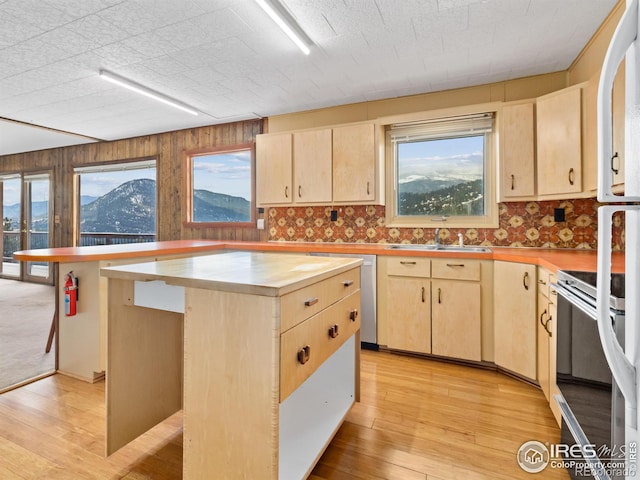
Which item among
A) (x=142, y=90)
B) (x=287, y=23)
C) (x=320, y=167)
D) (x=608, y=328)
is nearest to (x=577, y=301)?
(x=608, y=328)

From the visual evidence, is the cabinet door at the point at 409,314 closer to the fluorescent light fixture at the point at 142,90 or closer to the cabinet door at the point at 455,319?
the cabinet door at the point at 455,319

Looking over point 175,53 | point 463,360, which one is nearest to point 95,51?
point 175,53

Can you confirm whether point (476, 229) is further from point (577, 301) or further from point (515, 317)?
point (577, 301)

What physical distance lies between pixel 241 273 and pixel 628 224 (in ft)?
4.10

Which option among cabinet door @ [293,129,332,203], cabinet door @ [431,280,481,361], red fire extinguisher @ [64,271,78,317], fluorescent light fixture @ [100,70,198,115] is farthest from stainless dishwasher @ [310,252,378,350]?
fluorescent light fixture @ [100,70,198,115]

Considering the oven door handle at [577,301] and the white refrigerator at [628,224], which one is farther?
the oven door handle at [577,301]

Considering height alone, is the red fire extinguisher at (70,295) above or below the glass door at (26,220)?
below

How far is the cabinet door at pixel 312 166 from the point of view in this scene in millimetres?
3650

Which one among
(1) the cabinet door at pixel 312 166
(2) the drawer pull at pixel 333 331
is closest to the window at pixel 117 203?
(1) the cabinet door at pixel 312 166

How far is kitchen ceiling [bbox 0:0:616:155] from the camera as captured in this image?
216 cm

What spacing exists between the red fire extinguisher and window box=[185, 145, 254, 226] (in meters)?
2.20

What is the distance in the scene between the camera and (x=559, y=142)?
2.60m

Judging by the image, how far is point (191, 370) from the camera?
134 centimetres

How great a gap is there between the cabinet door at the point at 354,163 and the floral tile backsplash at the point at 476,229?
1.05 ft
